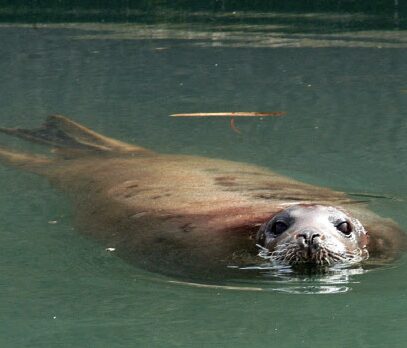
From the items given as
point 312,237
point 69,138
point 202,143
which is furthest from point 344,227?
point 69,138

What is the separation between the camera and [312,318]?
14.7ft

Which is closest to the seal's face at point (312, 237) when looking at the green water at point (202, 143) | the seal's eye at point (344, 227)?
the seal's eye at point (344, 227)

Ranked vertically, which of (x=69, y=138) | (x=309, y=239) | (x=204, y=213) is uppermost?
(x=309, y=239)

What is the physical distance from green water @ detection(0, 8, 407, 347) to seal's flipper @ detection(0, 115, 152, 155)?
0.36 ft

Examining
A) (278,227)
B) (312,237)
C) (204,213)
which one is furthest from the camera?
(204,213)

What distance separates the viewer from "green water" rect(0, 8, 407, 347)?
445cm

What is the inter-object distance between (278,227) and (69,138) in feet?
9.81

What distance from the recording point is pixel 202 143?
26.1 ft

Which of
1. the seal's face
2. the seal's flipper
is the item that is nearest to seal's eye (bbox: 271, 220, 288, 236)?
the seal's face

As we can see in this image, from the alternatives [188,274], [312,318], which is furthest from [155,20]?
[312,318]

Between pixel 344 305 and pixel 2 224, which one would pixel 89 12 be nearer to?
pixel 2 224

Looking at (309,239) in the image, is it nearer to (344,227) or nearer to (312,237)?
(312,237)

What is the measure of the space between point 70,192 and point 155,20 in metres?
6.62

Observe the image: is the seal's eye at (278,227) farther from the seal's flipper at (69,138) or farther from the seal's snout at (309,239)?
the seal's flipper at (69,138)
